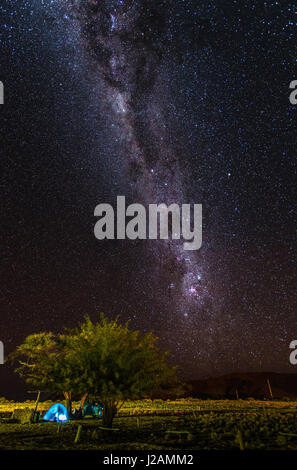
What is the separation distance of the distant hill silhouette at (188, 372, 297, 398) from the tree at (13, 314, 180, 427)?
114 m

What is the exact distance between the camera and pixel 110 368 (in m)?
17.8

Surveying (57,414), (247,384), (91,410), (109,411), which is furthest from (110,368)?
(247,384)

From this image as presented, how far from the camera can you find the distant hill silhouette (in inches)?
4985

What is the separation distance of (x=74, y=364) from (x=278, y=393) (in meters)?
116

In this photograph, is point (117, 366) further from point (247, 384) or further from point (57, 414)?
point (247, 384)

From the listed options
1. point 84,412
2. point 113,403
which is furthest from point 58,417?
point 113,403

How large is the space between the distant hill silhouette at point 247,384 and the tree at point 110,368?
4505 inches

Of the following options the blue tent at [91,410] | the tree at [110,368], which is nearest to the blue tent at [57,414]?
the blue tent at [91,410]

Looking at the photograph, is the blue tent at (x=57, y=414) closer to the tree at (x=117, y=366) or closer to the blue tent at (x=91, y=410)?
the blue tent at (x=91, y=410)

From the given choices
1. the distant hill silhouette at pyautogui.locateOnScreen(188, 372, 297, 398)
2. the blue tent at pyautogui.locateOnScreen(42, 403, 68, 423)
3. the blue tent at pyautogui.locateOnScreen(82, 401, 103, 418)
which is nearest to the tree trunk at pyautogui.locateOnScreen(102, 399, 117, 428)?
the blue tent at pyautogui.locateOnScreen(42, 403, 68, 423)

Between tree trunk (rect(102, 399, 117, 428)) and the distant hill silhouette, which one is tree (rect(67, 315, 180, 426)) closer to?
tree trunk (rect(102, 399, 117, 428))

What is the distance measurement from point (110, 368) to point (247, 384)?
130 meters

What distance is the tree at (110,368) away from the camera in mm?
17344
